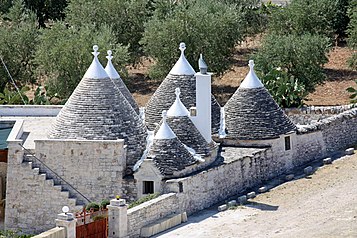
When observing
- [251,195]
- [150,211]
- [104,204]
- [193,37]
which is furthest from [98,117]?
[193,37]

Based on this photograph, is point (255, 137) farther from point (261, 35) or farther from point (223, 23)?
point (261, 35)

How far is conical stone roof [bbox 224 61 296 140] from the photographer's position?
1560 inches

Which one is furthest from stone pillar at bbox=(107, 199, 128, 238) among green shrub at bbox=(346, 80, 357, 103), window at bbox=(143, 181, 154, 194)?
green shrub at bbox=(346, 80, 357, 103)

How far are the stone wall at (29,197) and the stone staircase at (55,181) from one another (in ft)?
0.09

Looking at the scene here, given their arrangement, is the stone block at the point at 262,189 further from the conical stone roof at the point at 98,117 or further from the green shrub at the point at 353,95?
the green shrub at the point at 353,95

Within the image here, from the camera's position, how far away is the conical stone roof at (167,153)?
35.4m

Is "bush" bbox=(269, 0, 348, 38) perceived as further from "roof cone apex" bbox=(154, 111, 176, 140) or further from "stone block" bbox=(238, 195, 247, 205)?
"roof cone apex" bbox=(154, 111, 176, 140)

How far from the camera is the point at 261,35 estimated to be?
62625 millimetres

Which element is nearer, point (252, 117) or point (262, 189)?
point (262, 189)

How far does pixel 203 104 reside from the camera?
124 feet

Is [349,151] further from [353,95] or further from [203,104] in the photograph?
[203,104]

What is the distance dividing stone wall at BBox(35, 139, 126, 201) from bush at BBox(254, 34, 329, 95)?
1669 centimetres

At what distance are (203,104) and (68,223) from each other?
7999 millimetres

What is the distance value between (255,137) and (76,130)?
6408 mm
